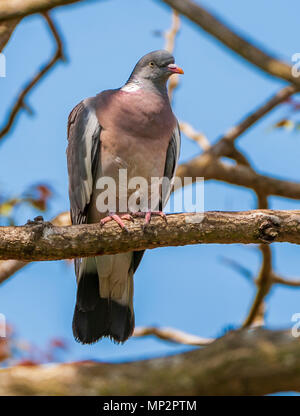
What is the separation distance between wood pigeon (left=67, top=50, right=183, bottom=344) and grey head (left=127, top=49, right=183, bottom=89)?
0.02 metres

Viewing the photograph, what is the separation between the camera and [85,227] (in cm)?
363

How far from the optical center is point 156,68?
507 cm

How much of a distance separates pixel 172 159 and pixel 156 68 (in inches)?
29.4

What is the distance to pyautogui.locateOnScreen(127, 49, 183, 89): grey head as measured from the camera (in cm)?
503

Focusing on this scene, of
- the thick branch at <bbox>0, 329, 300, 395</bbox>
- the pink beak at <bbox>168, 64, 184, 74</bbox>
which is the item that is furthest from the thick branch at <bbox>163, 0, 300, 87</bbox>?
the thick branch at <bbox>0, 329, 300, 395</bbox>

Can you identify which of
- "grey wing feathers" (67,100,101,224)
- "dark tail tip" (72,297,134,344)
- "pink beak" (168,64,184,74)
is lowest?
"dark tail tip" (72,297,134,344)

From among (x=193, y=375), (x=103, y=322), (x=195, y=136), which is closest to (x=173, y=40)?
(x=195, y=136)

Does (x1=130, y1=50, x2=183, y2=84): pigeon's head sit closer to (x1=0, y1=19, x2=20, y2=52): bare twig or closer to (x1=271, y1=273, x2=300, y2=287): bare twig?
(x1=0, y1=19, x2=20, y2=52): bare twig

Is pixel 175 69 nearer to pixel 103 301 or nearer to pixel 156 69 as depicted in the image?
pixel 156 69

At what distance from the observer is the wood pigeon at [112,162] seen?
14.9 feet

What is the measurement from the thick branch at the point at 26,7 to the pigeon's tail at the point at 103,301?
73.1 inches

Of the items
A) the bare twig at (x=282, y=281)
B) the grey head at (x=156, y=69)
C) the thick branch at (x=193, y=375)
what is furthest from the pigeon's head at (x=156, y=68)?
the thick branch at (x=193, y=375)
